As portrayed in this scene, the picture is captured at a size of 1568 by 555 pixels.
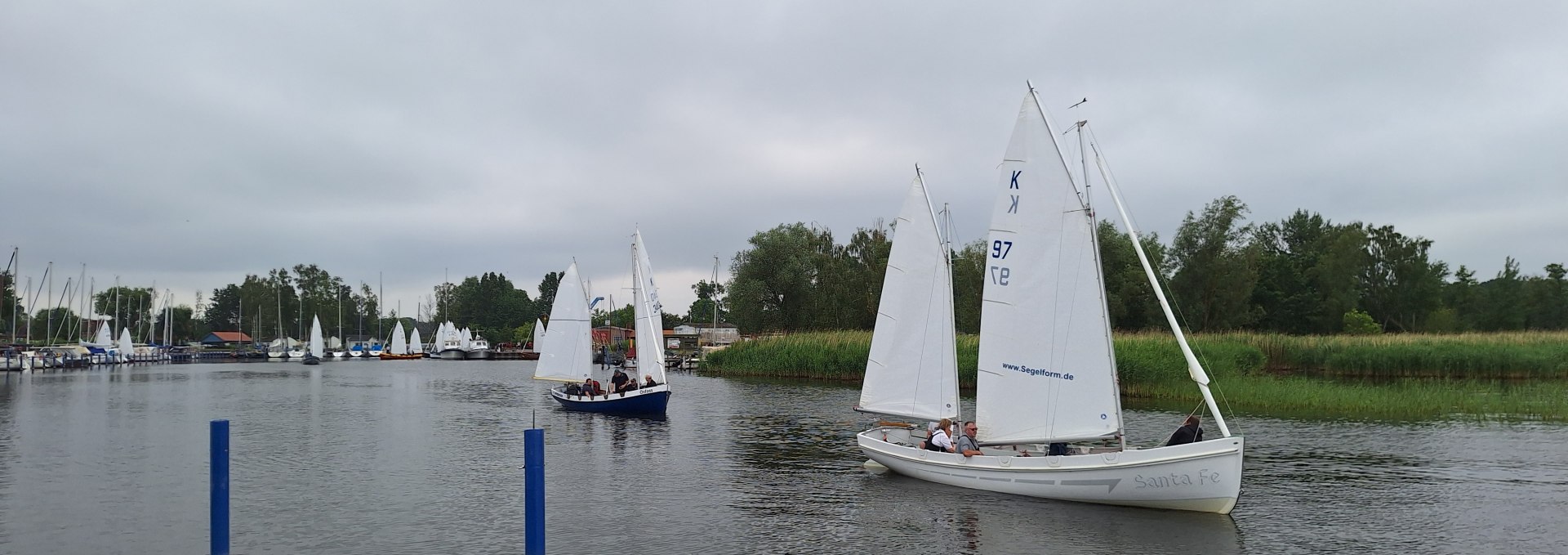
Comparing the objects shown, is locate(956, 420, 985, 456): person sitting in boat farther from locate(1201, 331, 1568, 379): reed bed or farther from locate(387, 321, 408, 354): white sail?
locate(387, 321, 408, 354): white sail

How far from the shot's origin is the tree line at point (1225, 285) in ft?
281

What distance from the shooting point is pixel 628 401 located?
44594 mm

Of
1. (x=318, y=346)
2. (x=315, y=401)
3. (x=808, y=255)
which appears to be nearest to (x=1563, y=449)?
(x=315, y=401)

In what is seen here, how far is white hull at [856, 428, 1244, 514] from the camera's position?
19.4 m

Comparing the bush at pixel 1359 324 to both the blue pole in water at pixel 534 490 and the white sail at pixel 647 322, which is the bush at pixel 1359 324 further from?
the blue pole in water at pixel 534 490

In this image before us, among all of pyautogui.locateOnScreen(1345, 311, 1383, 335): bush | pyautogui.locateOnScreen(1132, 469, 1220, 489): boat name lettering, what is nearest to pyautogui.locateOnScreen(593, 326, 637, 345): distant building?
pyautogui.locateOnScreen(1345, 311, 1383, 335): bush

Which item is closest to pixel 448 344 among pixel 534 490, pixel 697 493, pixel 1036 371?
pixel 697 493

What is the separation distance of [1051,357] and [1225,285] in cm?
7155

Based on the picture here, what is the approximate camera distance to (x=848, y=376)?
7038cm

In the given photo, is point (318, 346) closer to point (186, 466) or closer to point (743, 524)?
point (186, 466)

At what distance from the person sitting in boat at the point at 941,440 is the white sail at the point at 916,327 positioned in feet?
4.38

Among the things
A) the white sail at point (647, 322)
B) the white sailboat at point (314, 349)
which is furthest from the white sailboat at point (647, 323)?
the white sailboat at point (314, 349)

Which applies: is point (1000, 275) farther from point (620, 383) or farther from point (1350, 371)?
point (1350, 371)

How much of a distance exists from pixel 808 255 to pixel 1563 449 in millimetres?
72241
